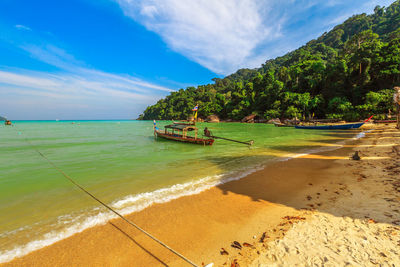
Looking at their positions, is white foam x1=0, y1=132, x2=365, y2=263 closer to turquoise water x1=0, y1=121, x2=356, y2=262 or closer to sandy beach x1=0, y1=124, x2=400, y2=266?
turquoise water x1=0, y1=121, x2=356, y2=262

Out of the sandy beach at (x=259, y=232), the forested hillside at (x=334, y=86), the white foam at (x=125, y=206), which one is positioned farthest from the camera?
the forested hillside at (x=334, y=86)

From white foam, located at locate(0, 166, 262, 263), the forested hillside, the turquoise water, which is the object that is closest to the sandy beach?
white foam, located at locate(0, 166, 262, 263)

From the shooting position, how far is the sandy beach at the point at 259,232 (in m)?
3.09

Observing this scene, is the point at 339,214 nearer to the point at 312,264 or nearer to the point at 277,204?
the point at 277,204

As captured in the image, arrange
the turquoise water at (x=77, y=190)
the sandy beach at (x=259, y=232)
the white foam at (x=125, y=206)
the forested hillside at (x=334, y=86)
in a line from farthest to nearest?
the forested hillside at (x=334, y=86), the turquoise water at (x=77, y=190), the white foam at (x=125, y=206), the sandy beach at (x=259, y=232)

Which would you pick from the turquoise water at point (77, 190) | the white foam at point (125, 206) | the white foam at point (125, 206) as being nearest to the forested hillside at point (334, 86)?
the turquoise water at point (77, 190)

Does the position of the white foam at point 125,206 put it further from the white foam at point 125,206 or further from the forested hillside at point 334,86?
the forested hillside at point 334,86

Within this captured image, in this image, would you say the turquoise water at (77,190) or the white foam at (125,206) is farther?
the turquoise water at (77,190)

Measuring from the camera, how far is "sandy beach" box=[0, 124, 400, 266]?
3088mm

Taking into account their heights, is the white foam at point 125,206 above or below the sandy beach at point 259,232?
below

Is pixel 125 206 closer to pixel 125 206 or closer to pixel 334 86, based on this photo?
pixel 125 206

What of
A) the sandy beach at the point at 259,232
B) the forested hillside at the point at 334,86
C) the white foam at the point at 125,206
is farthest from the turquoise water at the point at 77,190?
the forested hillside at the point at 334,86

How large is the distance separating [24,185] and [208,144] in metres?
15.1

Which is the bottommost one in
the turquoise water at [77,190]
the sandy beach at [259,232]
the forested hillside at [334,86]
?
the turquoise water at [77,190]
